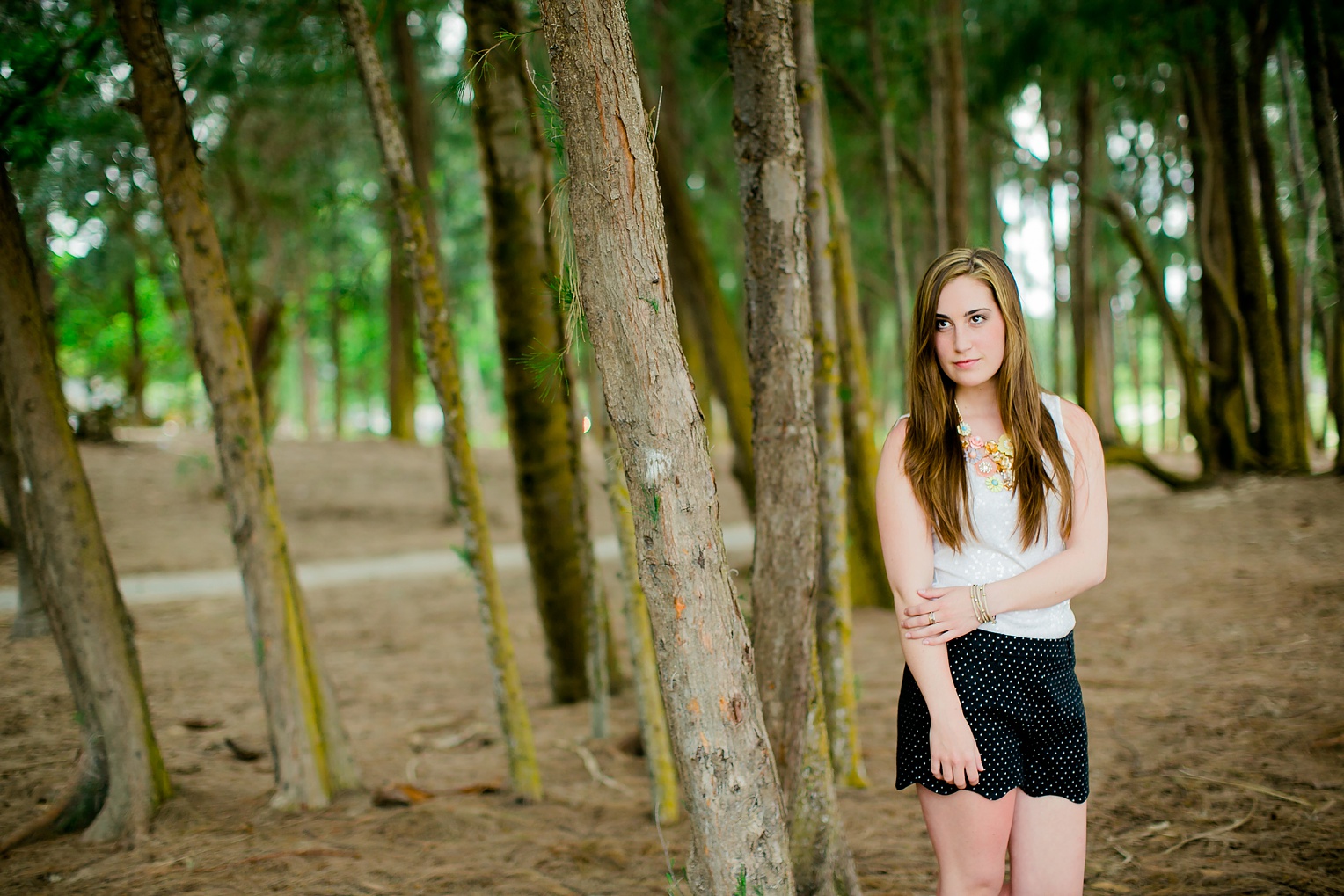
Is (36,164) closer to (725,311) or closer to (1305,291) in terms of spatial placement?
(725,311)

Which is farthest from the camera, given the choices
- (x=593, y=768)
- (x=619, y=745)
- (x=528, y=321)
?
(x=528, y=321)

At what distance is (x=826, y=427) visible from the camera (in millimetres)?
3572

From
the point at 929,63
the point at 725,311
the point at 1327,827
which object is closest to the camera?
the point at 1327,827

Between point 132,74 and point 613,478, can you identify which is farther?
point 613,478

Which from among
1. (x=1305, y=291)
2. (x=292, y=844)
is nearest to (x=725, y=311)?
(x=292, y=844)

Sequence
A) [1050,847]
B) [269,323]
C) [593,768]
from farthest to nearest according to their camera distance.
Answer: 1. [269,323]
2. [593,768]
3. [1050,847]

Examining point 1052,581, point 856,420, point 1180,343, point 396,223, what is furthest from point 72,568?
point 1180,343

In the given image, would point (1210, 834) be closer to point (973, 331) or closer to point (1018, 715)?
point (1018, 715)

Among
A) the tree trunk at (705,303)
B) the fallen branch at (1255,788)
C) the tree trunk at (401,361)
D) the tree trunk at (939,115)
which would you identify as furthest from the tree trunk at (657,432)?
the tree trunk at (401,361)

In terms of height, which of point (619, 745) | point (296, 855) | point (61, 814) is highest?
point (61, 814)

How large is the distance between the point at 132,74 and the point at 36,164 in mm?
956

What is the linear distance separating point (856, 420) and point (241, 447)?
185 inches

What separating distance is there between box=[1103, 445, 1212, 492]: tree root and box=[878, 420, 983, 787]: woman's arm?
9094 mm

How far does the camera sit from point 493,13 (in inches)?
201
